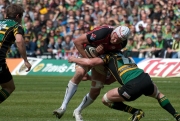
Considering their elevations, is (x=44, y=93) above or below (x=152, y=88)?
below

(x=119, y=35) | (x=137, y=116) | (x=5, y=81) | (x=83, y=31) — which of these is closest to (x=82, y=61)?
(x=119, y=35)

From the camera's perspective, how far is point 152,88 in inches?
386

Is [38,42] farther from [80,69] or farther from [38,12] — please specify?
[80,69]

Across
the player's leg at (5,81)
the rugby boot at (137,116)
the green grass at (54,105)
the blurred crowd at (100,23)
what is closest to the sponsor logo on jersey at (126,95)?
the rugby boot at (137,116)

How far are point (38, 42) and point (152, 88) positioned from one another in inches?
737

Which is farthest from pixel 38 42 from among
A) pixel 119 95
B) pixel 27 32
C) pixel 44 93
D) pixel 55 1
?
pixel 119 95

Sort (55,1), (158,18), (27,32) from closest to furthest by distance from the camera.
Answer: (158,18) → (27,32) → (55,1)

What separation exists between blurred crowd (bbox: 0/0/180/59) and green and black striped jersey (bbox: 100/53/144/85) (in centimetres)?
1421

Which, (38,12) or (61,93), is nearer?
(61,93)

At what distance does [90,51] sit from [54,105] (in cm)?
340

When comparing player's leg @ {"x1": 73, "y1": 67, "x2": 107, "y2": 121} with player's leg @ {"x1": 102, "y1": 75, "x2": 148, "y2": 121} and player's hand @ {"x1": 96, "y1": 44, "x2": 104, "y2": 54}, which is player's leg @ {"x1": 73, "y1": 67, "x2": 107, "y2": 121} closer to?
player's hand @ {"x1": 96, "y1": 44, "x2": 104, "y2": 54}

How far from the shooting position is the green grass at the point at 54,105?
11609 millimetres

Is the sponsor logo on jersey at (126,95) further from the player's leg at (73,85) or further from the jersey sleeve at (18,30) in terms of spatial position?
the jersey sleeve at (18,30)

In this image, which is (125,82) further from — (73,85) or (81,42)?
(73,85)
